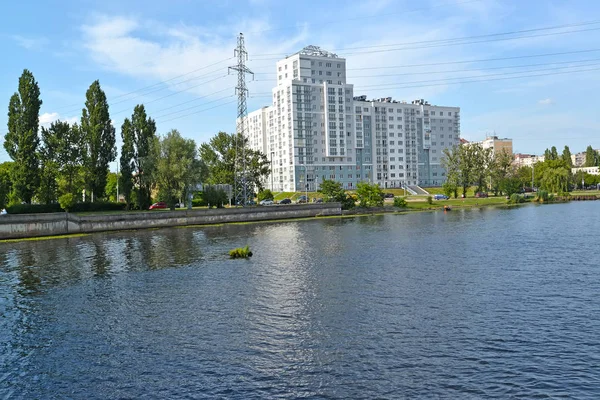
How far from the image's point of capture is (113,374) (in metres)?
19.3

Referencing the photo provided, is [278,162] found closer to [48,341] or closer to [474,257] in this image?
[474,257]

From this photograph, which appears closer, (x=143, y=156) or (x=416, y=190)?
(x=143, y=156)

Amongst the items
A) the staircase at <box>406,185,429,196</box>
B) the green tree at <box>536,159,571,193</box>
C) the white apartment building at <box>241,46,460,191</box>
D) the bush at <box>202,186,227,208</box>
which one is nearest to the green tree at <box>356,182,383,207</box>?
the bush at <box>202,186,227,208</box>

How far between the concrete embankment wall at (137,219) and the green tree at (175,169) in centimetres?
751

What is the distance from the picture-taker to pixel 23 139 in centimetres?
8262

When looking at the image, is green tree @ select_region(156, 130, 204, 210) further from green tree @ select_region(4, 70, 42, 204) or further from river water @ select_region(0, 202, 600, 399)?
river water @ select_region(0, 202, 600, 399)

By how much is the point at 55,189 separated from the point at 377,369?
8943cm

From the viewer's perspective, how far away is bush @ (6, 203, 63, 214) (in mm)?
79775

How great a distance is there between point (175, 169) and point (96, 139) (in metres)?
16.7

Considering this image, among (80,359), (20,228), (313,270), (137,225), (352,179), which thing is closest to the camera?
(80,359)

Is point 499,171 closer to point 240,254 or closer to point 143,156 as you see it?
point 143,156

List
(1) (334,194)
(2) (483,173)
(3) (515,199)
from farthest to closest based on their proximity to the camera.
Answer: (2) (483,173), (3) (515,199), (1) (334,194)

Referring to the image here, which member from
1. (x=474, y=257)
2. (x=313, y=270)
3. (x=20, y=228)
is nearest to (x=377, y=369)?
(x=313, y=270)

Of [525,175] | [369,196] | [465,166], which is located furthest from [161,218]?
[525,175]
